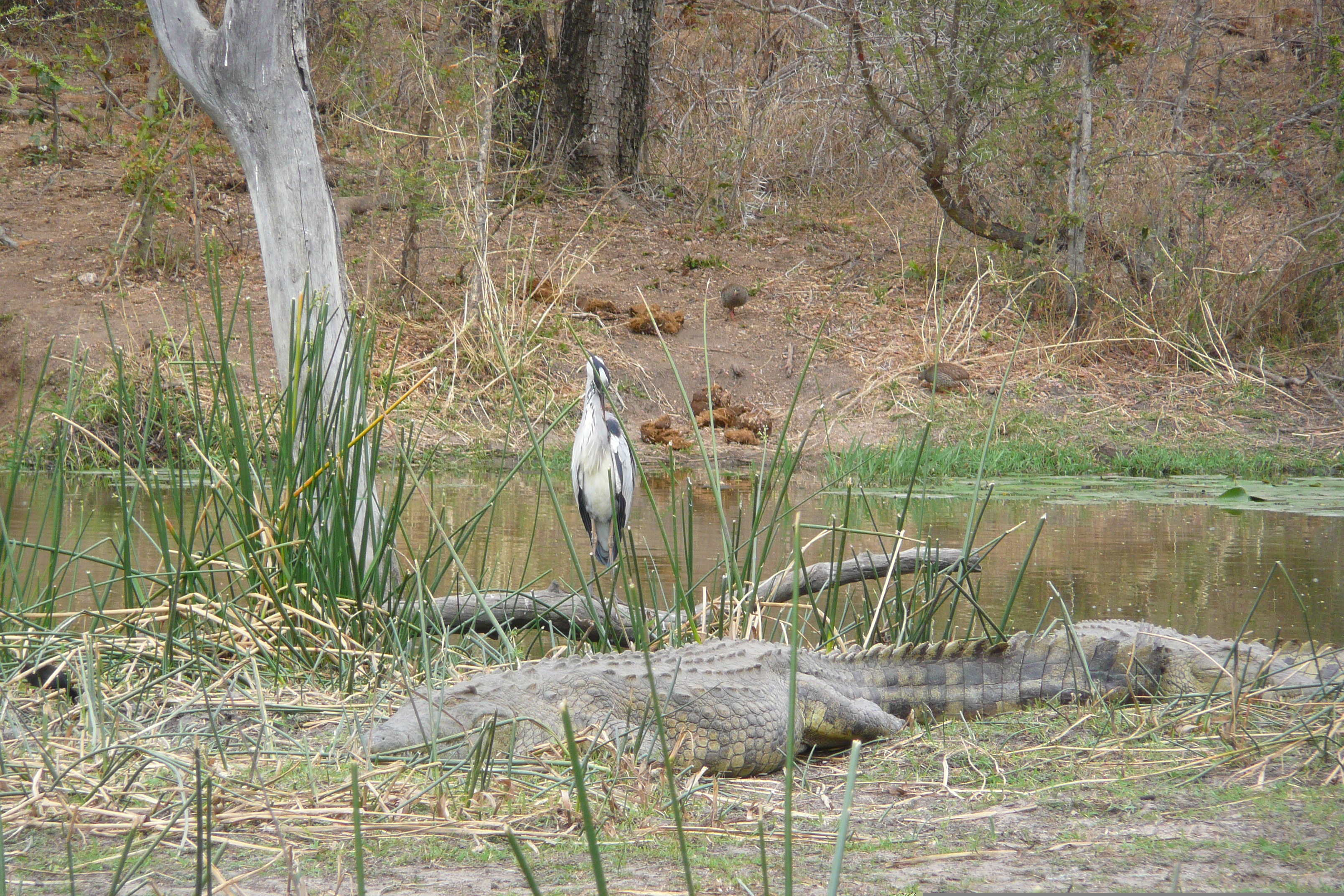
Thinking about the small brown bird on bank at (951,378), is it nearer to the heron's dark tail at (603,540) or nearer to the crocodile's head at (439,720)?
the heron's dark tail at (603,540)

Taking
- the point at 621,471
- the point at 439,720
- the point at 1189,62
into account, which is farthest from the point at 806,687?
the point at 1189,62

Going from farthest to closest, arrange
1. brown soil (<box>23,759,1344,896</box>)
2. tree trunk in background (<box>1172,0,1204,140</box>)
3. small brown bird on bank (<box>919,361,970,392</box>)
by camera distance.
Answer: tree trunk in background (<box>1172,0,1204,140</box>), small brown bird on bank (<box>919,361,970,392</box>), brown soil (<box>23,759,1344,896</box>)

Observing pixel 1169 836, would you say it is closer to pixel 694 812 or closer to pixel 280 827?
pixel 694 812

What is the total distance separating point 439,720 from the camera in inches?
84.9

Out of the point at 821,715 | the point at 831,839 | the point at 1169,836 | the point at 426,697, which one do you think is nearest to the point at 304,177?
the point at 426,697

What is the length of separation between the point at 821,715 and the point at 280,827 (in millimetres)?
1327

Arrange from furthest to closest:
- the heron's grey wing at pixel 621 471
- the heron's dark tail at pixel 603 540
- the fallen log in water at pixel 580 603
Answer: the heron's dark tail at pixel 603 540 → the heron's grey wing at pixel 621 471 → the fallen log in water at pixel 580 603

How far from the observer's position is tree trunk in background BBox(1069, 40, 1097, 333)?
354 inches

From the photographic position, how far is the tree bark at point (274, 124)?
3346 millimetres

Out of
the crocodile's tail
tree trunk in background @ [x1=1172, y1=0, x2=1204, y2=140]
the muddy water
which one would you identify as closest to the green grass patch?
the muddy water

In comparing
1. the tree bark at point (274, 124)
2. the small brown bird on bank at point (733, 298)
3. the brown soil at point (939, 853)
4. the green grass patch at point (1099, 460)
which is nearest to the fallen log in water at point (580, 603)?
the tree bark at point (274, 124)

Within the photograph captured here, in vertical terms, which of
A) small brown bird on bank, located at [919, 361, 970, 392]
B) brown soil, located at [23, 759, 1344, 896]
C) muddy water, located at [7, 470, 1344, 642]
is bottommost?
muddy water, located at [7, 470, 1344, 642]

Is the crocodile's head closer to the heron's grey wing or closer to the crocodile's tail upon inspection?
the crocodile's tail

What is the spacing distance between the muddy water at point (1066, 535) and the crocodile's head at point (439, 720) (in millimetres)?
523
